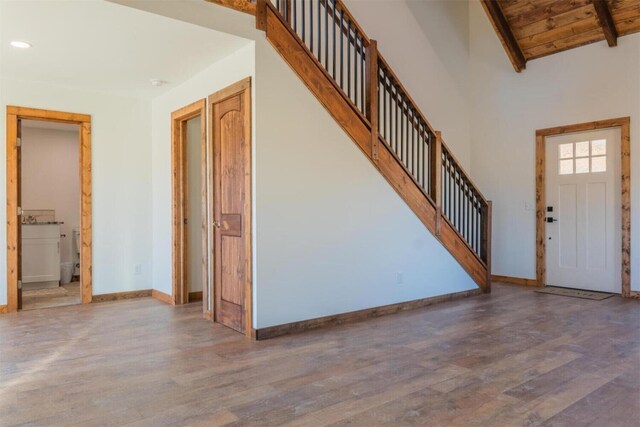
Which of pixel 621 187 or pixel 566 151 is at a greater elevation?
pixel 566 151

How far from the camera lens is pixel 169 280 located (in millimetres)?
5258

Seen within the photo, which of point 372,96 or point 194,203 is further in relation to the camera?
point 194,203

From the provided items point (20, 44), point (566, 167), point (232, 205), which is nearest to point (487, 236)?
point (566, 167)

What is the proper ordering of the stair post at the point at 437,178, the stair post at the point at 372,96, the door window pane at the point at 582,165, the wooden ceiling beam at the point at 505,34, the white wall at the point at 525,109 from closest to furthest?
the stair post at the point at 372,96 → the stair post at the point at 437,178 → the white wall at the point at 525,109 → the door window pane at the point at 582,165 → the wooden ceiling beam at the point at 505,34

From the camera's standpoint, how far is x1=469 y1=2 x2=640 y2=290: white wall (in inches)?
213

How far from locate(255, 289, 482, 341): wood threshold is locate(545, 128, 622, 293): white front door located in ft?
5.38

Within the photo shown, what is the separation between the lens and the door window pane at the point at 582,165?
19.0 feet

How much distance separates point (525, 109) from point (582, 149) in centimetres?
100

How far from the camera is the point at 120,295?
17.7 ft

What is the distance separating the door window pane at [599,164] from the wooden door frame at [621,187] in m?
0.21

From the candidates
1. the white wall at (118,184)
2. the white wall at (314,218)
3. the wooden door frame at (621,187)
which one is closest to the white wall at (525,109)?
the wooden door frame at (621,187)

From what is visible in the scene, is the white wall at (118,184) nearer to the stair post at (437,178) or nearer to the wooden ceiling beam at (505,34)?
the stair post at (437,178)

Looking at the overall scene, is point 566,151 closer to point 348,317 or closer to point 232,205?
point 348,317

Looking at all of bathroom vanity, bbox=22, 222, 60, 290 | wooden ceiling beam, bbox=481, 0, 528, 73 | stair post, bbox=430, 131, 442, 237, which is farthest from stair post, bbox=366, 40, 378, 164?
bathroom vanity, bbox=22, 222, 60, 290
